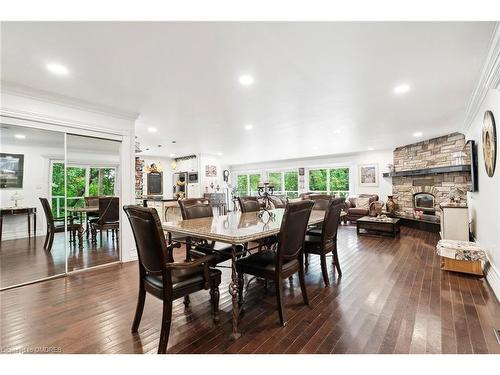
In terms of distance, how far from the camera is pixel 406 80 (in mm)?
2680

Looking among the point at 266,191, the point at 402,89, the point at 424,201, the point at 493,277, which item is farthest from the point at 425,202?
the point at 266,191

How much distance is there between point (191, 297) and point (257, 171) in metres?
8.90

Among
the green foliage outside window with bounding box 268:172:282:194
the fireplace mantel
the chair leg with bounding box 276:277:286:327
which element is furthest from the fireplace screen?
the chair leg with bounding box 276:277:286:327

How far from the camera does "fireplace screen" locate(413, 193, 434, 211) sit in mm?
6132

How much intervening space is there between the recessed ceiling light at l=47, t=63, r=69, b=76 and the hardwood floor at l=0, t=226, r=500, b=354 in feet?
8.02

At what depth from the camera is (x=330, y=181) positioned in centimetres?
909

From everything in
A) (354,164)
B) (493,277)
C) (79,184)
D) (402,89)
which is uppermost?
(402,89)

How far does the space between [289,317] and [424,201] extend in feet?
20.8

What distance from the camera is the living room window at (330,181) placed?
876 centimetres

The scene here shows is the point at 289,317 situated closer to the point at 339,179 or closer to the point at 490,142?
the point at 490,142

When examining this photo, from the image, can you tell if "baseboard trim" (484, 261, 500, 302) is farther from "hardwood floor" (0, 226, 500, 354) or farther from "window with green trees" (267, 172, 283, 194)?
"window with green trees" (267, 172, 283, 194)

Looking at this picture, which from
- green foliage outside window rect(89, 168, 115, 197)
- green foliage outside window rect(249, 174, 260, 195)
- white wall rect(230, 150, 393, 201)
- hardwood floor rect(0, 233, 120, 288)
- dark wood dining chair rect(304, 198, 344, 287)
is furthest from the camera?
green foliage outside window rect(249, 174, 260, 195)
